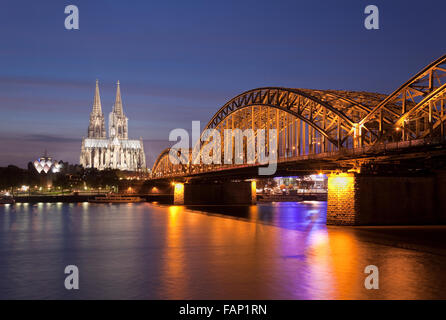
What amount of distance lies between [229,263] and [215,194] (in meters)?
83.9

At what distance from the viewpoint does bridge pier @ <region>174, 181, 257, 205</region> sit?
112062 millimetres

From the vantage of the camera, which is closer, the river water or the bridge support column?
the river water

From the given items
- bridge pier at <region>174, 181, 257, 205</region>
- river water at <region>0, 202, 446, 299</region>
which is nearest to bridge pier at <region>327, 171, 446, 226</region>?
river water at <region>0, 202, 446, 299</region>

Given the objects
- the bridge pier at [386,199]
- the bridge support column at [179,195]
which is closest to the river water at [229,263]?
the bridge pier at [386,199]

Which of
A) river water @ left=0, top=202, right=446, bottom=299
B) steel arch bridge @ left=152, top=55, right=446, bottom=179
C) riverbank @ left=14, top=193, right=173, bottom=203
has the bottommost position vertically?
river water @ left=0, top=202, right=446, bottom=299

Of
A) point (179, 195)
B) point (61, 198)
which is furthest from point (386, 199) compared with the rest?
point (61, 198)

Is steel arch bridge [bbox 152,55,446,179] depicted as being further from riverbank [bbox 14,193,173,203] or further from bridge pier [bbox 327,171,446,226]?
riverbank [bbox 14,193,173,203]

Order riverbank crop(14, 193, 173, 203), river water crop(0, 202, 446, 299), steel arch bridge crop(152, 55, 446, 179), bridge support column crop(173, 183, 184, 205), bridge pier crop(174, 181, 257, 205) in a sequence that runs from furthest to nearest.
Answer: riverbank crop(14, 193, 173, 203), bridge support column crop(173, 183, 184, 205), bridge pier crop(174, 181, 257, 205), steel arch bridge crop(152, 55, 446, 179), river water crop(0, 202, 446, 299)

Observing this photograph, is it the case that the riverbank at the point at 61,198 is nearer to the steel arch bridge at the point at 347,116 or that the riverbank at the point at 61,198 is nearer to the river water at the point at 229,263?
the steel arch bridge at the point at 347,116

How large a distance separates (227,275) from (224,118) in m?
70.7

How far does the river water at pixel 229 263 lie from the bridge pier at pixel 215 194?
205 feet

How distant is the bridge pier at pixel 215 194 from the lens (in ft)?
368

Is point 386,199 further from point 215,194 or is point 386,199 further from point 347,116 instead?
point 215,194

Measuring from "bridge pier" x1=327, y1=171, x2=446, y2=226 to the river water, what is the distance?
187cm
